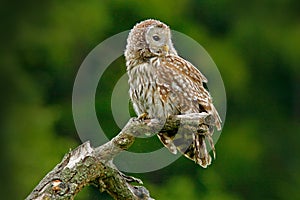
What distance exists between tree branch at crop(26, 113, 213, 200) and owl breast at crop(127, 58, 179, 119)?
1.25 ft

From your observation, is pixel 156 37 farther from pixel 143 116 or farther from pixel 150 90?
pixel 143 116

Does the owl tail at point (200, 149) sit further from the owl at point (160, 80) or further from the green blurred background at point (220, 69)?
the green blurred background at point (220, 69)

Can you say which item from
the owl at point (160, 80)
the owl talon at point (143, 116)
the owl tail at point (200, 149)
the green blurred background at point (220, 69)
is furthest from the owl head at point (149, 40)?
the green blurred background at point (220, 69)

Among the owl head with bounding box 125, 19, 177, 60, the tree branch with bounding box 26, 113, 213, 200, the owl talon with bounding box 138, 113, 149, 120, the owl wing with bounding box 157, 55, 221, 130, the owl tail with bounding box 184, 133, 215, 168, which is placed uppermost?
the owl head with bounding box 125, 19, 177, 60

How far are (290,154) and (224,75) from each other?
3.23 ft

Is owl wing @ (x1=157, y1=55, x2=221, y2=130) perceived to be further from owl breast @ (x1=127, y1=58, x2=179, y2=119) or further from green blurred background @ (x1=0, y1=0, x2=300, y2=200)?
green blurred background @ (x1=0, y1=0, x2=300, y2=200)

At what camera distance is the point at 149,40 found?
5426mm

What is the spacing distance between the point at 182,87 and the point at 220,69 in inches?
218

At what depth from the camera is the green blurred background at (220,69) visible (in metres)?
10.5

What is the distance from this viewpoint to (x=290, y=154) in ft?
Result: 37.1

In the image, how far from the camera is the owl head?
17.8ft

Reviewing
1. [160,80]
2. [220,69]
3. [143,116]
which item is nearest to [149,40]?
[160,80]

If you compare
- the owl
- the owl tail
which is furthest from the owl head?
the owl tail

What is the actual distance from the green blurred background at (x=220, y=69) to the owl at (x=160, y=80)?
446cm
